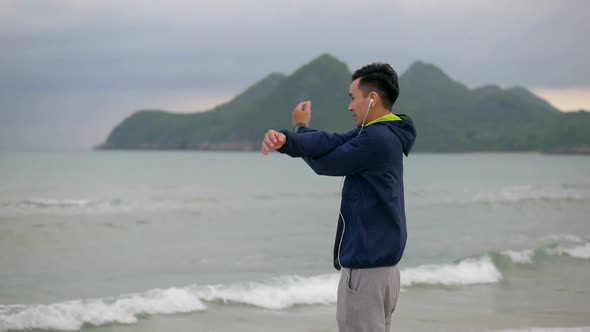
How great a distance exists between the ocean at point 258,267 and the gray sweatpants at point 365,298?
13.8ft

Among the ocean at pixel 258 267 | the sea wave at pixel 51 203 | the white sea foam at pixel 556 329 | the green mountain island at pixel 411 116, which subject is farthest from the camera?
the green mountain island at pixel 411 116

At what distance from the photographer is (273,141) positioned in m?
2.87

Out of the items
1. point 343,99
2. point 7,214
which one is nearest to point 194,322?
point 7,214

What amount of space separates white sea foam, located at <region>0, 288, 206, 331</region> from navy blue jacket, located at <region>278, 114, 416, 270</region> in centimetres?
525

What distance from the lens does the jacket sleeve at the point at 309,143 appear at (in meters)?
2.93

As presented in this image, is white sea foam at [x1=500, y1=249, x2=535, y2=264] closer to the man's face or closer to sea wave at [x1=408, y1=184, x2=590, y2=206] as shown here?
the man's face

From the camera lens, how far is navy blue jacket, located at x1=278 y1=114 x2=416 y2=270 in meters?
2.97

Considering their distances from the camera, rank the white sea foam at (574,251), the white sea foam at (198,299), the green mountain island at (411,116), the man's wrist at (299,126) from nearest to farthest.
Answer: the man's wrist at (299,126), the white sea foam at (198,299), the white sea foam at (574,251), the green mountain island at (411,116)

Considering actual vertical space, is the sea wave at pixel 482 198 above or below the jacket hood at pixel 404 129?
above

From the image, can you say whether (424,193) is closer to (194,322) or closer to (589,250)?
(589,250)

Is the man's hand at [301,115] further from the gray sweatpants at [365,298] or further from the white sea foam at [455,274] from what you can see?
the white sea foam at [455,274]

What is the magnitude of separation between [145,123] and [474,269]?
182 m

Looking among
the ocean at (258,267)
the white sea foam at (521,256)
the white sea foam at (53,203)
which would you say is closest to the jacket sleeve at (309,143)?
the ocean at (258,267)

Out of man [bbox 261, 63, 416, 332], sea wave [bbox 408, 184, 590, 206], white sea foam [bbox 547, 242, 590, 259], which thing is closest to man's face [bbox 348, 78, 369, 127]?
man [bbox 261, 63, 416, 332]
